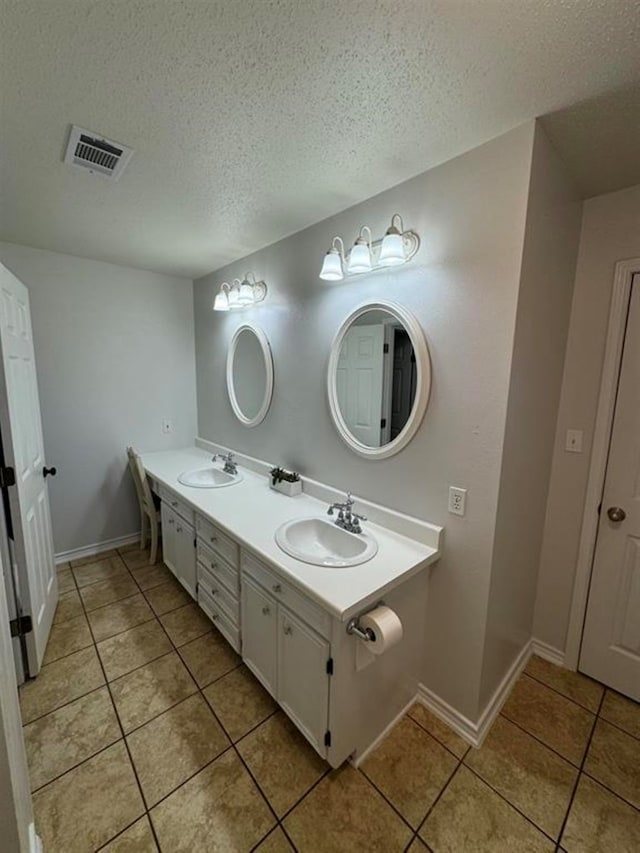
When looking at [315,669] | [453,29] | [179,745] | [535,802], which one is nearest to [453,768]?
[535,802]

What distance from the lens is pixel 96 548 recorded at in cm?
302

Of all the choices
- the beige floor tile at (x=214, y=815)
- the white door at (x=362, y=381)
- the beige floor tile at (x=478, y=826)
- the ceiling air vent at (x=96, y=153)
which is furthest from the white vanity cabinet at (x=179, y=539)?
the ceiling air vent at (x=96, y=153)

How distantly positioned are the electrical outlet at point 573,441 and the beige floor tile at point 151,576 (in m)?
2.76

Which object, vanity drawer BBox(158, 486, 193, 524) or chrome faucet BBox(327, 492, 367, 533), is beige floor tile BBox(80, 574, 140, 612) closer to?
vanity drawer BBox(158, 486, 193, 524)

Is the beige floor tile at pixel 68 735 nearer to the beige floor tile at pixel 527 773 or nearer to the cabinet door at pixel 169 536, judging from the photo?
the cabinet door at pixel 169 536

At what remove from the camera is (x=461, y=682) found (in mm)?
1581

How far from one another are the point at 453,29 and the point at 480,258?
0.65m

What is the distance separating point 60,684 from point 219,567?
0.92m

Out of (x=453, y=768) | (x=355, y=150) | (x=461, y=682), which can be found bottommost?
(x=453, y=768)

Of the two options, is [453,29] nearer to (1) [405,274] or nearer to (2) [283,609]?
(1) [405,274]

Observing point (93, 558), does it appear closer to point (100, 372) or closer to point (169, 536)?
point (169, 536)

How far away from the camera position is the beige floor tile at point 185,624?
6.91 ft

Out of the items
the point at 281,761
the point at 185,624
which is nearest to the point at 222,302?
the point at 185,624

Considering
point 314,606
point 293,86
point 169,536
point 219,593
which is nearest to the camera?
point 293,86
